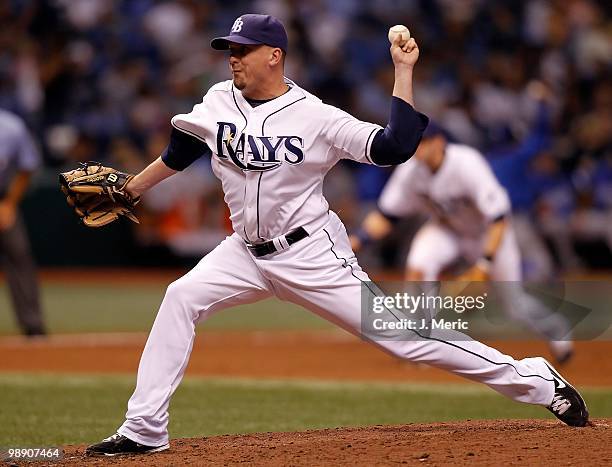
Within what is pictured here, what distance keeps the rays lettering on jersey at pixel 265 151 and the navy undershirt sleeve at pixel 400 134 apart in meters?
0.41

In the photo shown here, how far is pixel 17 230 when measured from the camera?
37.2ft

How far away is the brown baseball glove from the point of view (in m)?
5.76

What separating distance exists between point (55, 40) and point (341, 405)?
11814mm

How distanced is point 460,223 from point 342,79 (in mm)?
8423

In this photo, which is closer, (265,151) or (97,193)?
(265,151)

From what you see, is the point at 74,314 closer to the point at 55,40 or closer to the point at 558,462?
the point at 55,40

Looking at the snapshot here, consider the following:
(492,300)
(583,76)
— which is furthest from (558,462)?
(583,76)

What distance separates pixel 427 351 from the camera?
5371 mm

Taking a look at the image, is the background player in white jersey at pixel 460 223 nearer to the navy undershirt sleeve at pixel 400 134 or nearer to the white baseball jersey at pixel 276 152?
the white baseball jersey at pixel 276 152

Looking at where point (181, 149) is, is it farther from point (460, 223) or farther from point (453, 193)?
point (460, 223)

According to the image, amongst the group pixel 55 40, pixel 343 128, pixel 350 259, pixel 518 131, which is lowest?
pixel 350 259

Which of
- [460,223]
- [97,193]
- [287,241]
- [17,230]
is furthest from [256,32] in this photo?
[17,230]

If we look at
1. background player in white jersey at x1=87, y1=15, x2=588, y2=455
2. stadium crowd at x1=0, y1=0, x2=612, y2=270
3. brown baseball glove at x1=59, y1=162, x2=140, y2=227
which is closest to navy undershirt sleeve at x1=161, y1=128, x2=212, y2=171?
background player in white jersey at x1=87, y1=15, x2=588, y2=455

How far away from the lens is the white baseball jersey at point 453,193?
9.32 metres
